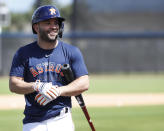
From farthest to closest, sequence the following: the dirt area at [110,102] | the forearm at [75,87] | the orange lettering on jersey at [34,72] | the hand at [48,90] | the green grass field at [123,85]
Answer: the green grass field at [123,85] < the dirt area at [110,102] < the orange lettering on jersey at [34,72] < the forearm at [75,87] < the hand at [48,90]

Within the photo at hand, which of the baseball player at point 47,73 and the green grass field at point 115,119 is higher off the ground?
the baseball player at point 47,73

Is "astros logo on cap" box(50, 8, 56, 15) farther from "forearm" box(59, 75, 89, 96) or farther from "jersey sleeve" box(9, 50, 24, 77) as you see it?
"forearm" box(59, 75, 89, 96)

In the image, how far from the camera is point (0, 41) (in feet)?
81.4

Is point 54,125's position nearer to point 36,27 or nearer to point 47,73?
point 47,73

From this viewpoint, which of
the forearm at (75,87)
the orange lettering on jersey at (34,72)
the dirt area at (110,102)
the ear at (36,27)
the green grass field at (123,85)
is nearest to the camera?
the forearm at (75,87)

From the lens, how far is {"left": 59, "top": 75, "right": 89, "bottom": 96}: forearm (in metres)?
3.70

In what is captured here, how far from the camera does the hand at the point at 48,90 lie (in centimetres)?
350

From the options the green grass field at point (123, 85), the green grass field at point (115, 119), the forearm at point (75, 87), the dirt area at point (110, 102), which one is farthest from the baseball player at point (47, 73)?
the green grass field at point (123, 85)

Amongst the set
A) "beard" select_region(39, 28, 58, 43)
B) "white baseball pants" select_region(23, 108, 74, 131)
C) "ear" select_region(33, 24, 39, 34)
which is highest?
"ear" select_region(33, 24, 39, 34)

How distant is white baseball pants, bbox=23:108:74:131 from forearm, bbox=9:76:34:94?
0.33 metres

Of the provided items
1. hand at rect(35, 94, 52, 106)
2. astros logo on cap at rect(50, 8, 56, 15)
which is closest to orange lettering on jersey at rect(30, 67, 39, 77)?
hand at rect(35, 94, 52, 106)

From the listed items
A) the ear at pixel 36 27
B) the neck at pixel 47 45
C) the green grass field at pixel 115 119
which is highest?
the ear at pixel 36 27

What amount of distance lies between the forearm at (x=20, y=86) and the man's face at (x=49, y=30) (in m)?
0.46

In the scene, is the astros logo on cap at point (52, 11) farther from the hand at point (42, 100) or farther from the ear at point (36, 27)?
the hand at point (42, 100)
